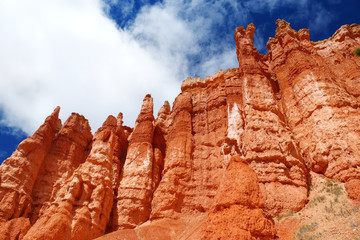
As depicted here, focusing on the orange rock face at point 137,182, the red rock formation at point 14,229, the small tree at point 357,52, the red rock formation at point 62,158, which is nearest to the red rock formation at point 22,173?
the red rock formation at point 14,229

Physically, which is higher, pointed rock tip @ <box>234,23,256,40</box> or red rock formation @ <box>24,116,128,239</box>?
pointed rock tip @ <box>234,23,256,40</box>

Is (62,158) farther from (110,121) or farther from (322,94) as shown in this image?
(322,94)

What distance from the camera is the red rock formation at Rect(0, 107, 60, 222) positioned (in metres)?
22.1

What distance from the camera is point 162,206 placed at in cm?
1967

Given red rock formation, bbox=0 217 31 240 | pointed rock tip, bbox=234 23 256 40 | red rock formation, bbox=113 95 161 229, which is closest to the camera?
red rock formation, bbox=0 217 31 240

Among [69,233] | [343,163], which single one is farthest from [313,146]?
[69,233]

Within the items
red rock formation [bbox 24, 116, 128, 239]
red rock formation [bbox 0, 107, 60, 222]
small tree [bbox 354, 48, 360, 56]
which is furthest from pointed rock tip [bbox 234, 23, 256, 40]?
red rock formation [bbox 0, 107, 60, 222]

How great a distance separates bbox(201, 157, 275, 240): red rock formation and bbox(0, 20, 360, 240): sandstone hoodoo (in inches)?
1.8

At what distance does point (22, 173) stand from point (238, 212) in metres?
21.5

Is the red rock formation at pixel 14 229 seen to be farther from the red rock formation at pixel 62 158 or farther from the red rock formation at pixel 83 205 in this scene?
the red rock formation at pixel 62 158

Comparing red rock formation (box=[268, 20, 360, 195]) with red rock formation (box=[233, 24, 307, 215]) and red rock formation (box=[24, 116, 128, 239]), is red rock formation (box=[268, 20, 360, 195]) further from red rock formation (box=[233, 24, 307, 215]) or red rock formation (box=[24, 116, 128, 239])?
red rock formation (box=[24, 116, 128, 239])

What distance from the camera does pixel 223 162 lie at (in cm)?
2059

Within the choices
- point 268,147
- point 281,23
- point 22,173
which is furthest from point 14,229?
point 281,23

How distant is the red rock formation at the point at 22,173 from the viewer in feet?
72.4
